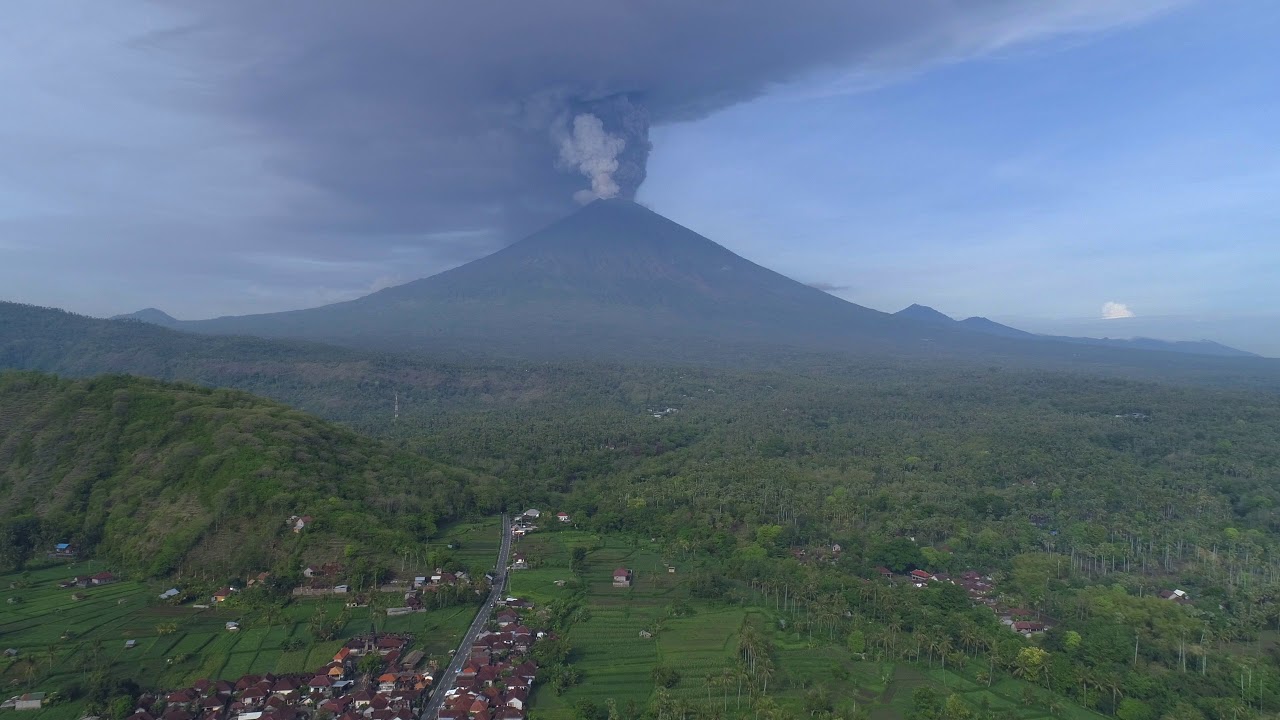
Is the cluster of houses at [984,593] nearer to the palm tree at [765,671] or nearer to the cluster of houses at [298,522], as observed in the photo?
the palm tree at [765,671]

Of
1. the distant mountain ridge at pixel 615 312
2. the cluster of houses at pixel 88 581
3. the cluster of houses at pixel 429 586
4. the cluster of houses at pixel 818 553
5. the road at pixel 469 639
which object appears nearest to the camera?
the road at pixel 469 639

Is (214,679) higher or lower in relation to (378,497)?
lower

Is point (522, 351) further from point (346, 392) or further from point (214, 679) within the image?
point (214, 679)

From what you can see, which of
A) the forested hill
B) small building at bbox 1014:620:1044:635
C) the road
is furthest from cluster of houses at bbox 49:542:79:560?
small building at bbox 1014:620:1044:635

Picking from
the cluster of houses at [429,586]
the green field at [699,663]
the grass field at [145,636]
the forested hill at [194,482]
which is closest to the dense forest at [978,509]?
the green field at [699,663]

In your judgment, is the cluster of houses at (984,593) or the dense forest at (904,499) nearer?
the dense forest at (904,499)

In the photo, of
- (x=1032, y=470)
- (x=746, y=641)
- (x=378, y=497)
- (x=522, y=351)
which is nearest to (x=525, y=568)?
(x=378, y=497)

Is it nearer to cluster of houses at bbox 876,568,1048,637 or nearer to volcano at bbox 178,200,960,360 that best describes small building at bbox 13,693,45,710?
cluster of houses at bbox 876,568,1048,637
